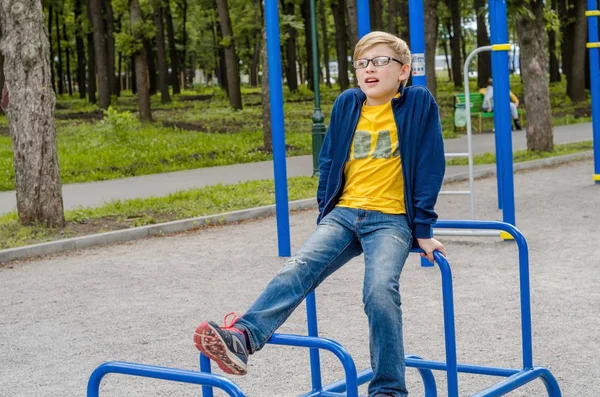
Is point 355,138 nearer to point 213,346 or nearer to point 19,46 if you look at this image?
point 213,346

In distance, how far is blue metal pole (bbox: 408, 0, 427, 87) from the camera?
9.06 metres

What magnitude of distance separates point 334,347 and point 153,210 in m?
9.73

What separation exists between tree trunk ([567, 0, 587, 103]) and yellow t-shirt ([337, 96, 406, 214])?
29082 mm

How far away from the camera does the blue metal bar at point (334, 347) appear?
3.77 meters

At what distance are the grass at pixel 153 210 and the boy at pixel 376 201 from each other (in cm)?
716

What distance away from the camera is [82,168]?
19.1 m

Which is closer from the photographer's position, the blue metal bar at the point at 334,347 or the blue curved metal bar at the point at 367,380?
the blue metal bar at the point at 334,347

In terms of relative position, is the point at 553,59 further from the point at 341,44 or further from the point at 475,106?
the point at 475,106

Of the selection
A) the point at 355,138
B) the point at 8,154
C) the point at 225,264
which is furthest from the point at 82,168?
the point at 355,138

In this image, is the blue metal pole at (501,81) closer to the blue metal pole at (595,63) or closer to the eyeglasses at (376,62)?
the blue metal pole at (595,63)

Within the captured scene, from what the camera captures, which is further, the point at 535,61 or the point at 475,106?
the point at 475,106

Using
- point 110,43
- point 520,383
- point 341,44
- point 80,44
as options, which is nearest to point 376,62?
point 520,383

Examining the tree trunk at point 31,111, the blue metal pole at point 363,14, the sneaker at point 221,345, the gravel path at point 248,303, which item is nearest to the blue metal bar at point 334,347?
the sneaker at point 221,345

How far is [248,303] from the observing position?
7.98 meters
